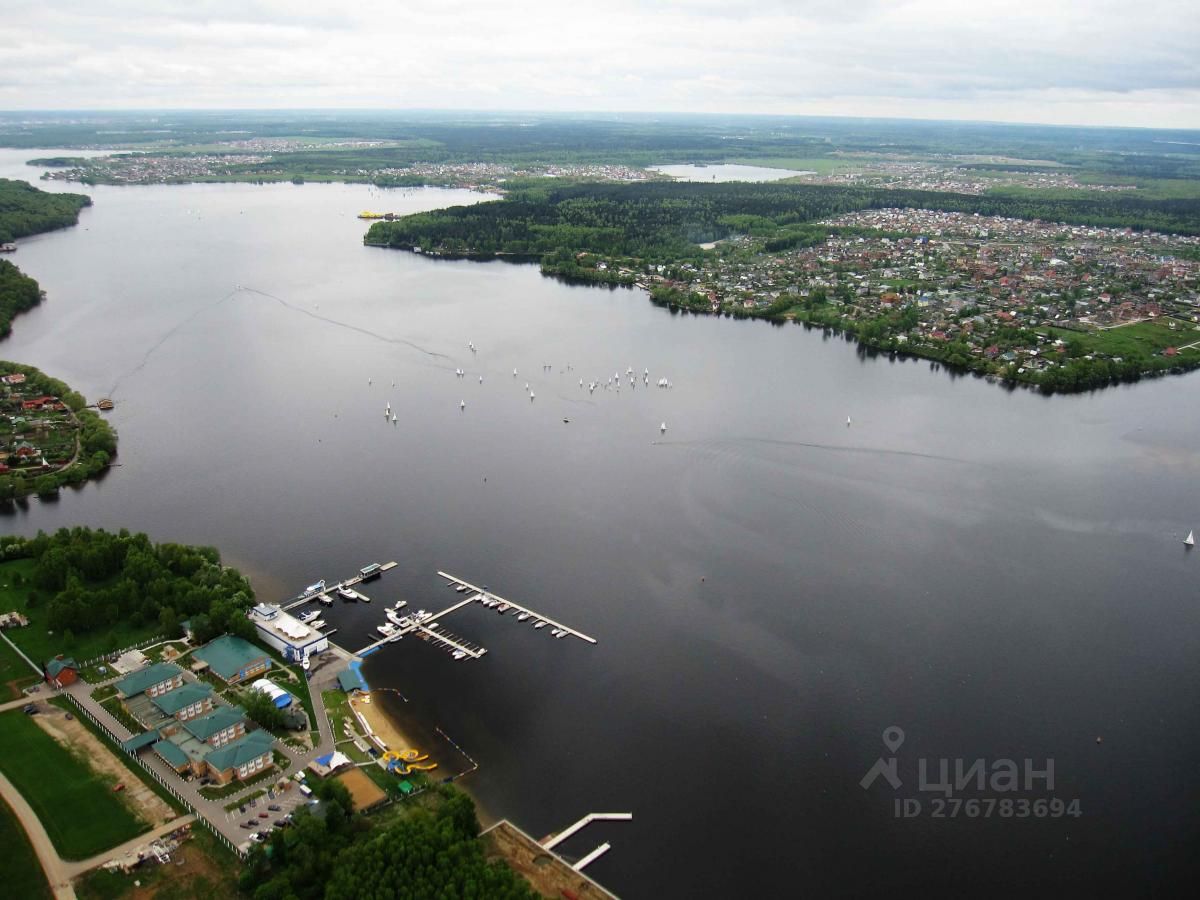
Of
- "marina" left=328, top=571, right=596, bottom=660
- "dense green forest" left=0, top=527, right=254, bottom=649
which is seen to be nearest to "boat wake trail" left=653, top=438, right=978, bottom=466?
"marina" left=328, top=571, right=596, bottom=660

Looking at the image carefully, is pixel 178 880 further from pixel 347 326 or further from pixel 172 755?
pixel 347 326

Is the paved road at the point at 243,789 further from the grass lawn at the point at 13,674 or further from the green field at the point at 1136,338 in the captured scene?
the green field at the point at 1136,338

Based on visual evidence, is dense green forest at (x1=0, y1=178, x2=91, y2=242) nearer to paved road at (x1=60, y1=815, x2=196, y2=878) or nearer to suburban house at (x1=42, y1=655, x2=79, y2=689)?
suburban house at (x1=42, y1=655, x2=79, y2=689)

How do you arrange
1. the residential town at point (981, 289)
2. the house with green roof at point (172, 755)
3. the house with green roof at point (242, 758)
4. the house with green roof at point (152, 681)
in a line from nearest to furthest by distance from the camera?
1. the house with green roof at point (242, 758)
2. the house with green roof at point (172, 755)
3. the house with green roof at point (152, 681)
4. the residential town at point (981, 289)

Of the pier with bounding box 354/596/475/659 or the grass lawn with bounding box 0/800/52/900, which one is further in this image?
the pier with bounding box 354/596/475/659

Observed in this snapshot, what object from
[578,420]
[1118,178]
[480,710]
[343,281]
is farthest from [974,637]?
[1118,178]

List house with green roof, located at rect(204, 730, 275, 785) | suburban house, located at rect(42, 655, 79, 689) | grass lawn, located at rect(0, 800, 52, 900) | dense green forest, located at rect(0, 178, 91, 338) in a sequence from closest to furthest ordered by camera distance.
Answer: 1. grass lawn, located at rect(0, 800, 52, 900)
2. house with green roof, located at rect(204, 730, 275, 785)
3. suburban house, located at rect(42, 655, 79, 689)
4. dense green forest, located at rect(0, 178, 91, 338)

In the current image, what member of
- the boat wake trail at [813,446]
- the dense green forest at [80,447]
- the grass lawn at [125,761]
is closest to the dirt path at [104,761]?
the grass lawn at [125,761]
